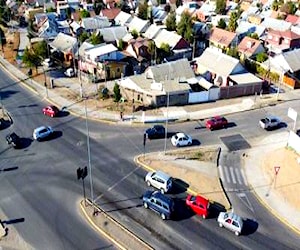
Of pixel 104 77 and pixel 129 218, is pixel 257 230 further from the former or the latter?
pixel 104 77

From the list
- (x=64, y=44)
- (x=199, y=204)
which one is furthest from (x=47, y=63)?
(x=199, y=204)

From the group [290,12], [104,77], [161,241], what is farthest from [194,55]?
[161,241]

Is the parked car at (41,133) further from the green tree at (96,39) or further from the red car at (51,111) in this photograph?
the green tree at (96,39)

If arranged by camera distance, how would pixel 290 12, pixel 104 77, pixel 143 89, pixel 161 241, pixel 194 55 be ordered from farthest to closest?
pixel 290 12 < pixel 194 55 < pixel 104 77 < pixel 143 89 < pixel 161 241

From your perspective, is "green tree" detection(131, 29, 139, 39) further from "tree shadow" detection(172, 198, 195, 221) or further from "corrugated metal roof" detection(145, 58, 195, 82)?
"tree shadow" detection(172, 198, 195, 221)

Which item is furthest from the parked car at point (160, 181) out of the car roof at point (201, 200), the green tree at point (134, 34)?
the green tree at point (134, 34)

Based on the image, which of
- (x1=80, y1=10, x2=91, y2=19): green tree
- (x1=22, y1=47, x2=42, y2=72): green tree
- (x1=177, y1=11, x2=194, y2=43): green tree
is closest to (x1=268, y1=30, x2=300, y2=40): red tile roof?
(x1=177, y1=11, x2=194, y2=43): green tree

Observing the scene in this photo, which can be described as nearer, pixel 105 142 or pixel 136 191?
pixel 136 191

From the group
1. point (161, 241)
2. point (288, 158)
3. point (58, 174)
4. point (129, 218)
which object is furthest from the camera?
point (288, 158)
